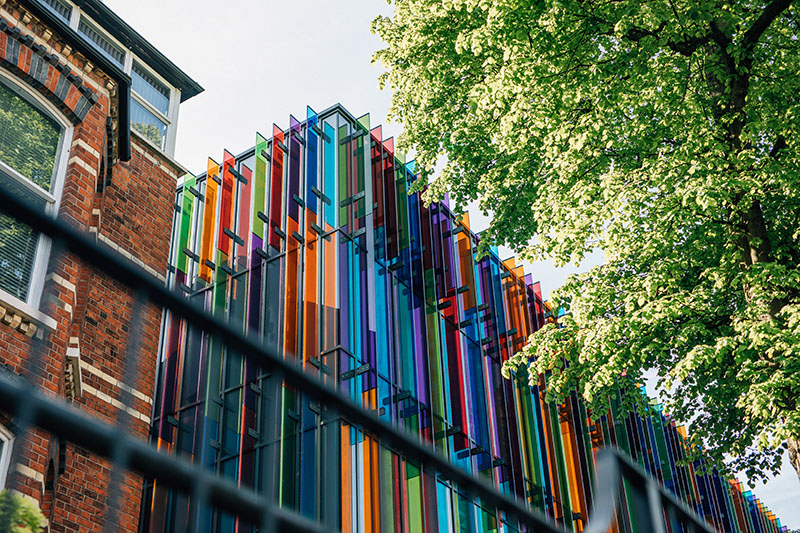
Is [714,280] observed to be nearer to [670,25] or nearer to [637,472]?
[670,25]

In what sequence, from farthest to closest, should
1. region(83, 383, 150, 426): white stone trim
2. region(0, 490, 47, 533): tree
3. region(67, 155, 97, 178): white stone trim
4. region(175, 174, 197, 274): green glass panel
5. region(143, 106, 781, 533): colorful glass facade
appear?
region(175, 174, 197, 274): green glass panel < region(143, 106, 781, 533): colorful glass facade < region(67, 155, 97, 178): white stone trim < region(83, 383, 150, 426): white stone trim < region(0, 490, 47, 533): tree

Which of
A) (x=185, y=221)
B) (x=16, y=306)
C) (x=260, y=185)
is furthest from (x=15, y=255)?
(x=185, y=221)

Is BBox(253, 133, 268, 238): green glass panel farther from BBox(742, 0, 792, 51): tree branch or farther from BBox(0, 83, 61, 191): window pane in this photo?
BBox(742, 0, 792, 51): tree branch

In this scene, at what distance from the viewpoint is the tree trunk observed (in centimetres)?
968

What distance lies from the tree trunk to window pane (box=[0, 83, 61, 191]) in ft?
31.9

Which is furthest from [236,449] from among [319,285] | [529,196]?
[529,196]

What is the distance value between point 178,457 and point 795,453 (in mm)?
9292

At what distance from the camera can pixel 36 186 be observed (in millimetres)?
10523

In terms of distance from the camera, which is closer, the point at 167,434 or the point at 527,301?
the point at 167,434

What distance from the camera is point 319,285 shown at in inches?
627

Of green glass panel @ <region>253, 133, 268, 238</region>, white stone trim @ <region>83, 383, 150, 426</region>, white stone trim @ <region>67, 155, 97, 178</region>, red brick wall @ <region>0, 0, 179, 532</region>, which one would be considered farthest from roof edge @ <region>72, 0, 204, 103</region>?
white stone trim @ <region>83, 383, 150, 426</region>

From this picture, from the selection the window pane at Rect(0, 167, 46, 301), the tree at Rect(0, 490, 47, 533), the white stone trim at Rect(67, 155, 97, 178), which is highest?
the white stone trim at Rect(67, 155, 97, 178)

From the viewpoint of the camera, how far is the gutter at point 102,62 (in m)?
11.3

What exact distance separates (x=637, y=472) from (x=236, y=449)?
12.3m
